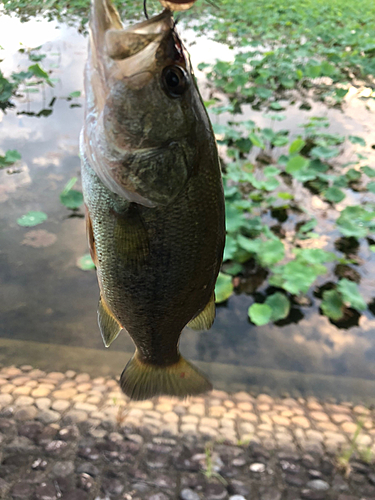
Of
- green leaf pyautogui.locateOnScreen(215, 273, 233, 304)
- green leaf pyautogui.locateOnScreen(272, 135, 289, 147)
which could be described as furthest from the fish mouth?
green leaf pyautogui.locateOnScreen(272, 135, 289, 147)

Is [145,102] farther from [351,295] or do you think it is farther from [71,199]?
[71,199]

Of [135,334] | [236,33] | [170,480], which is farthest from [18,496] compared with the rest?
[236,33]

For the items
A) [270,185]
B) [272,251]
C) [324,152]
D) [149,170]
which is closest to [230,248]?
[272,251]

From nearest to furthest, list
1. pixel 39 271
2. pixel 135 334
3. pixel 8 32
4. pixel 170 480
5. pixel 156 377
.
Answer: pixel 135 334 < pixel 156 377 < pixel 170 480 < pixel 39 271 < pixel 8 32

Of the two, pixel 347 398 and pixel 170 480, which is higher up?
pixel 170 480

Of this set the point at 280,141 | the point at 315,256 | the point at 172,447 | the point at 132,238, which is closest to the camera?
the point at 132,238

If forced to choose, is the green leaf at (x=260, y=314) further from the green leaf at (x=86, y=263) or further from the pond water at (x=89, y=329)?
the green leaf at (x=86, y=263)

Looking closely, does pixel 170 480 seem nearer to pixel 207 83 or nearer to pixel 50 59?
pixel 207 83

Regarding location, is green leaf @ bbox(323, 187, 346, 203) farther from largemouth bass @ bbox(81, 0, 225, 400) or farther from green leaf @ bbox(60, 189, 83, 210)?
largemouth bass @ bbox(81, 0, 225, 400)
